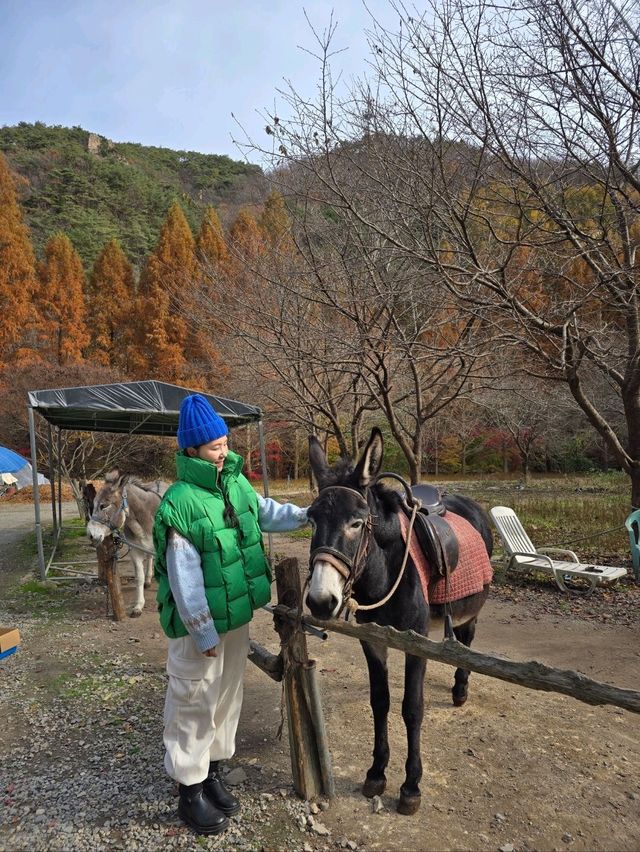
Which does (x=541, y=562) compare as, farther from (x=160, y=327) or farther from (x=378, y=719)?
(x=160, y=327)

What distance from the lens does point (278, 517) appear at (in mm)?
2771

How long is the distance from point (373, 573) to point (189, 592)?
2.81ft

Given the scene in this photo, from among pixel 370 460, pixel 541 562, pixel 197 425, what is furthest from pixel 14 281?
pixel 370 460

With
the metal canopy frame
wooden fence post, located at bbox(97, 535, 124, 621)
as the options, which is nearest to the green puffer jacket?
wooden fence post, located at bbox(97, 535, 124, 621)

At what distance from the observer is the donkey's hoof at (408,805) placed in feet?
8.36

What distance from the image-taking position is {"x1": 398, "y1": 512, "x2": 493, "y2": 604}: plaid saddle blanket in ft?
9.30

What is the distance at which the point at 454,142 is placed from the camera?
543 centimetres

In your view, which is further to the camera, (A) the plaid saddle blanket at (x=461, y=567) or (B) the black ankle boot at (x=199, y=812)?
(A) the plaid saddle blanket at (x=461, y=567)

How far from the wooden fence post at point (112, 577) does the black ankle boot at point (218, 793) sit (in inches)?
152

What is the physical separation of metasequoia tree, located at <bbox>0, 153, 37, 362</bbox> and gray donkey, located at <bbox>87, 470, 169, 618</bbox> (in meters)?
19.0

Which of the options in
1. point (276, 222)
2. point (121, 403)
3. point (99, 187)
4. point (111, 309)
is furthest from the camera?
point (99, 187)

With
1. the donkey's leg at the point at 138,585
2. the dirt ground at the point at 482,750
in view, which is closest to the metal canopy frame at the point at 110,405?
the donkey's leg at the point at 138,585

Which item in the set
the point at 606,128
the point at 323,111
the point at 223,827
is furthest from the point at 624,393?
the point at 223,827

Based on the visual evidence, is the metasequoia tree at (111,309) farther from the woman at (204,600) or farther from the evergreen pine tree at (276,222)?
the woman at (204,600)
